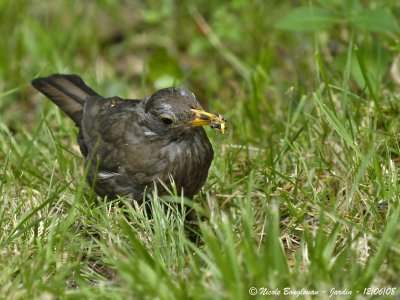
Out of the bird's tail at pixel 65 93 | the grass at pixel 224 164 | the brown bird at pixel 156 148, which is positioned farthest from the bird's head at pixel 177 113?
the bird's tail at pixel 65 93

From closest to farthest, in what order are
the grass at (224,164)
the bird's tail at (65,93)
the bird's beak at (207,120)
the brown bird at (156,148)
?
the grass at (224,164)
the bird's beak at (207,120)
the brown bird at (156,148)
the bird's tail at (65,93)

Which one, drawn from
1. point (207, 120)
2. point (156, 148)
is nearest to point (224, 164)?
point (156, 148)

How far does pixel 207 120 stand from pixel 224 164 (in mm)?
685

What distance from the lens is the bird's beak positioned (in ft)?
13.5

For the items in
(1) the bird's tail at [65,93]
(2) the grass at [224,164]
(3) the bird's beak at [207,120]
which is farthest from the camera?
(1) the bird's tail at [65,93]

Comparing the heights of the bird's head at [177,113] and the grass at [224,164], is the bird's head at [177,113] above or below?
above

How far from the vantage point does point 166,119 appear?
4.34m

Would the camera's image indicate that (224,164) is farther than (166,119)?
Yes

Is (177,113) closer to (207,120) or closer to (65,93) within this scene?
(207,120)

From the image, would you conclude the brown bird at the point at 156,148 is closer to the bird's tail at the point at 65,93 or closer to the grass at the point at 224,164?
the grass at the point at 224,164

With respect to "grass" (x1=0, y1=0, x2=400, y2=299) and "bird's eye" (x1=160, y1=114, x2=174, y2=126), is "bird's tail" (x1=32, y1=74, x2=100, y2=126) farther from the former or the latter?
"bird's eye" (x1=160, y1=114, x2=174, y2=126)

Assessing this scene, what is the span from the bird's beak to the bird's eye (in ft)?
0.40

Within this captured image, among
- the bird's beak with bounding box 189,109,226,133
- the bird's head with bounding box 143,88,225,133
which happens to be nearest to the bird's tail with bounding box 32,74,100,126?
the bird's head with bounding box 143,88,225,133

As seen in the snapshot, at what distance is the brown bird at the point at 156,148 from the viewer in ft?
14.1
